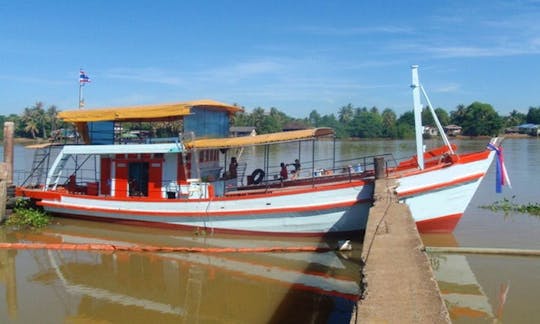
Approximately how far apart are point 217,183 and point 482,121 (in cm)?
8160

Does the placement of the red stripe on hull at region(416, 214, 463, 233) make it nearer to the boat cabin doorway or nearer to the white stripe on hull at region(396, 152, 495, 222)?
the white stripe on hull at region(396, 152, 495, 222)

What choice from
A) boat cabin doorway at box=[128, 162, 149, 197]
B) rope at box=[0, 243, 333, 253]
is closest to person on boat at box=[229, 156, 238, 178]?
boat cabin doorway at box=[128, 162, 149, 197]

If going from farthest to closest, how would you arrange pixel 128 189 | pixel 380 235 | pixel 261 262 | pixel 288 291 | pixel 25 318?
pixel 128 189 → pixel 261 262 → pixel 288 291 → pixel 25 318 → pixel 380 235

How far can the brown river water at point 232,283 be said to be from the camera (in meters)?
7.56

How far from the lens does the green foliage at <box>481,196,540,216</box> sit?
15117 millimetres

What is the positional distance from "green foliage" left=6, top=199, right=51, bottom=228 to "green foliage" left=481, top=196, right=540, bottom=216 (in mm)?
14361

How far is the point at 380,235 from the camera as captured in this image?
690 cm

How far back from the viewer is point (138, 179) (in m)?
14.0

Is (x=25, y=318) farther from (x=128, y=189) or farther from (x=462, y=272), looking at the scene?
(x=462, y=272)

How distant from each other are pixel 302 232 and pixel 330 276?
8.81ft

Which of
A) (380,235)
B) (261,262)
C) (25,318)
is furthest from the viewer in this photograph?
(261,262)

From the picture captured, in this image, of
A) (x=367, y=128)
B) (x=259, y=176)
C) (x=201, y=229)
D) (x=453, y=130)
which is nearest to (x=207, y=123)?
(x=259, y=176)

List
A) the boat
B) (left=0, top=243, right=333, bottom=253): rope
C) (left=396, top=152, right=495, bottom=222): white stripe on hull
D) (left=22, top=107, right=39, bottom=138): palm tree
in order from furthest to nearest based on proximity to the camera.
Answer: (left=22, top=107, right=39, bottom=138): palm tree → the boat → (left=396, top=152, right=495, bottom=222): white stripe on hull → (left=0, top=243, right=333, bottom=253): rope

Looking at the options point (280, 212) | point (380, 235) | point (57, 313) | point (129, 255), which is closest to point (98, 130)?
point (129, 255)
